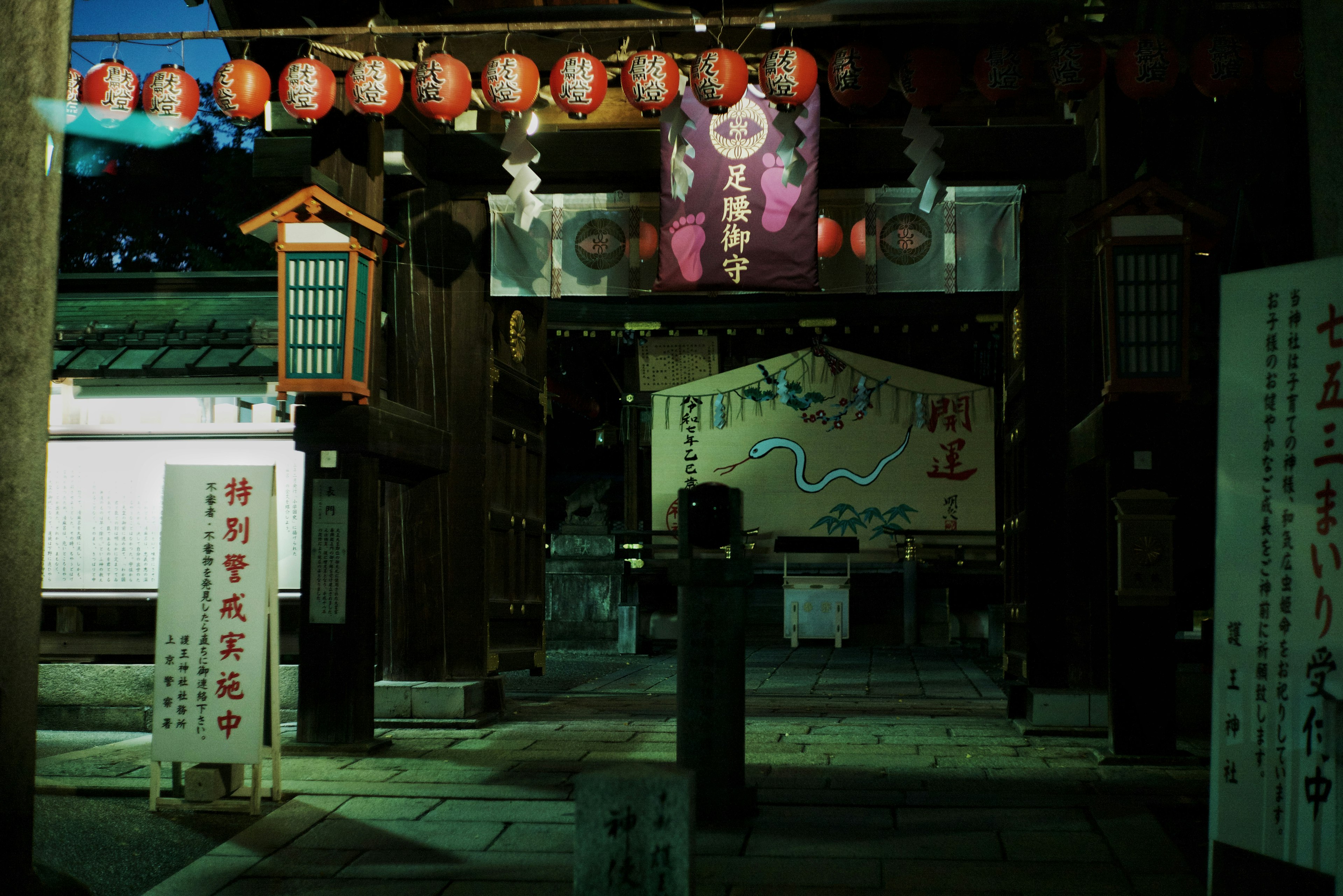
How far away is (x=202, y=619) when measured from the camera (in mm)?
6262

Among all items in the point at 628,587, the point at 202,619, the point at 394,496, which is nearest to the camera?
the point at 202,619

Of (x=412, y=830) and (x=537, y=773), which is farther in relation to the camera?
(x=537, y=773)

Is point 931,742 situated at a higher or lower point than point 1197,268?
lower

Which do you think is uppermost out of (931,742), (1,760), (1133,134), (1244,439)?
(1133,134)

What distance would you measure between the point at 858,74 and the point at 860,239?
1631 mm

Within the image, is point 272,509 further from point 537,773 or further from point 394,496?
point 394,496

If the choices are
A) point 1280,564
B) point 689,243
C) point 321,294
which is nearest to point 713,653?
point 1280,564

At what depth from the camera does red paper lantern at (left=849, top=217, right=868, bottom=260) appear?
9.53 m

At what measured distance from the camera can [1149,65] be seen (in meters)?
7.77

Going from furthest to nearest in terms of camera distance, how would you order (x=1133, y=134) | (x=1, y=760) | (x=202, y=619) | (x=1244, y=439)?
1. (x=1133, y=134)
2. (x=202, y=619)
3. (x=1244, y=439)
4. (x=1, y=760)

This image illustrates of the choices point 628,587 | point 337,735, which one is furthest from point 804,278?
point 628,587

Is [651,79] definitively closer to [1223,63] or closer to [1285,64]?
[1223,63]

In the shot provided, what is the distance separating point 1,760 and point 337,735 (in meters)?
3.98

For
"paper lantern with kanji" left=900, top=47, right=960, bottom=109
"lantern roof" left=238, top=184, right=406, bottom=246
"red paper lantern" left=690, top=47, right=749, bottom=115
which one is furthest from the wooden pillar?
"paper lantern with kanji" left=900, top=47, right=960, bottom=109
